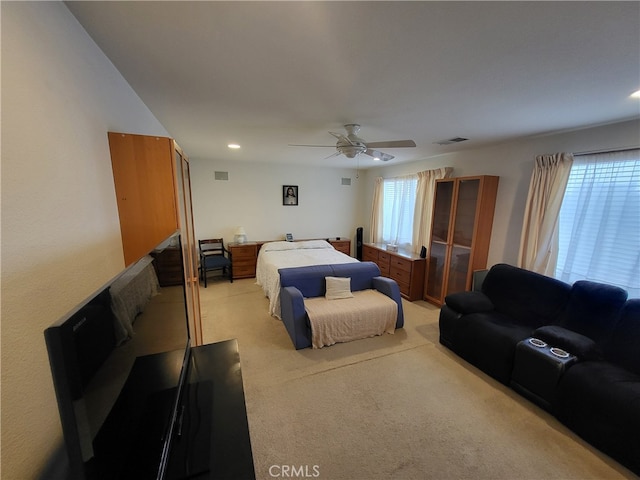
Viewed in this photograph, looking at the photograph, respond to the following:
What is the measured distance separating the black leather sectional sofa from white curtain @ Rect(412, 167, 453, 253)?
5.20 feet

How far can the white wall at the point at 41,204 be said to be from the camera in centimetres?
68

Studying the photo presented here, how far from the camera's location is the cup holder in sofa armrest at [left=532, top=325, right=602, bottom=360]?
189 centimetres

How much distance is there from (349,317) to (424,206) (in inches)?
103

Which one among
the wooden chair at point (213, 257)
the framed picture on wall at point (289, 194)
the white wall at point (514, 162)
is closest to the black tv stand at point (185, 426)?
the wooden chair at point (213, 257)

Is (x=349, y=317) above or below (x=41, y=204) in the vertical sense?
below

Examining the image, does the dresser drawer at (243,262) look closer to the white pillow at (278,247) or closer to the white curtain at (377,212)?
the white pillow at (278,247)

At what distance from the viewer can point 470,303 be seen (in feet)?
8.73

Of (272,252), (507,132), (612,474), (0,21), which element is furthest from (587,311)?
(272,252)

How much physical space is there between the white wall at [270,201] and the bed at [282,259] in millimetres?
722

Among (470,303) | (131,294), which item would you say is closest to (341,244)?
(470,303)

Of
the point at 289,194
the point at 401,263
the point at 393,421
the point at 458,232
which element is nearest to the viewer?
the point at 393,421

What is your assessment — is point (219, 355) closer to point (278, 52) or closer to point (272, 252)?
point (278, 52)

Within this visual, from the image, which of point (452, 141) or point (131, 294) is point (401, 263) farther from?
point (131, 294)

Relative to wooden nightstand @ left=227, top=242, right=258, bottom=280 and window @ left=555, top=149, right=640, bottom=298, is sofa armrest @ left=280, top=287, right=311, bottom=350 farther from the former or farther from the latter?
window @ left=555, top=149, right=640, bottom=298
